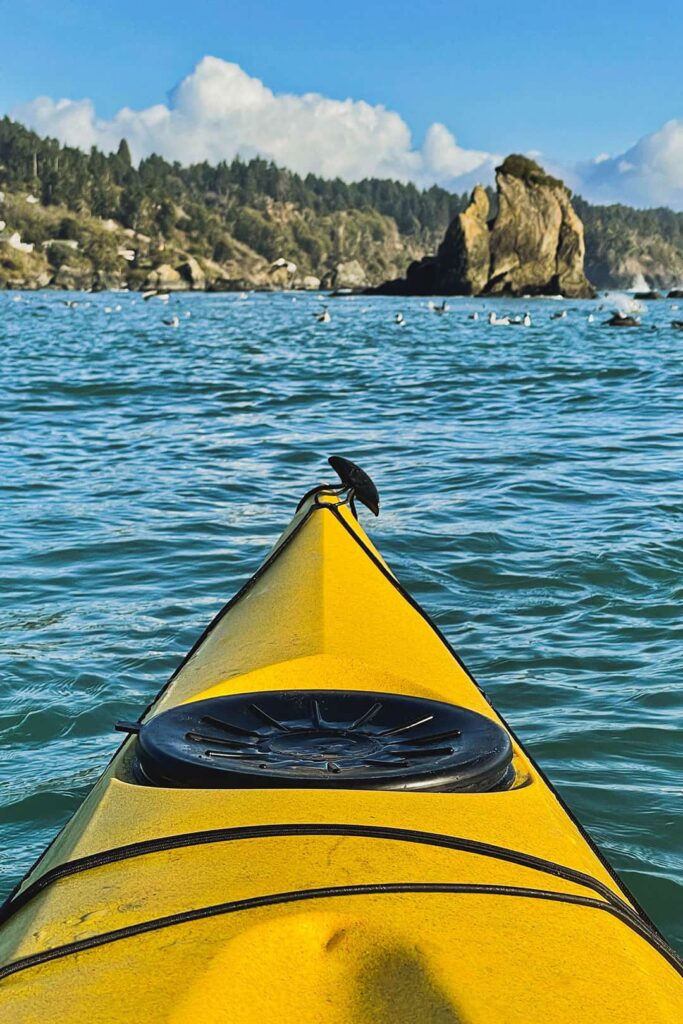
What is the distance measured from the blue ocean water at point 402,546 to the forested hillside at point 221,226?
81.9 metres

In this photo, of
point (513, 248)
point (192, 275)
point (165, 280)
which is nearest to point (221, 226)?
point (192, 275)

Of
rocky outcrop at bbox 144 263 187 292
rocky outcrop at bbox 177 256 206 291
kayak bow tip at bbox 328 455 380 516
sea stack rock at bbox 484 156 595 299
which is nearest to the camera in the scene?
kayak bow tip at bbox 328 455 380 516

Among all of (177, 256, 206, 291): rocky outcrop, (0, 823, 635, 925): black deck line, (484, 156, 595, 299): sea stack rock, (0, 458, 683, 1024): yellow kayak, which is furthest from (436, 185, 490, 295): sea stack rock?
(0, 823, 635, 925): black deck line

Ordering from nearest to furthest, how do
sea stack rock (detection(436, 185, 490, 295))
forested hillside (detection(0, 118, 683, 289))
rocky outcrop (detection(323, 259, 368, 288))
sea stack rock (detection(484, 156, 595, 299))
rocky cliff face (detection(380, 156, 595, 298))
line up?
sea stack rock (detection(436, 185, 490, 295)), rocky cliff face (detection(380, 156, 595, 298)), sea stack rock (detection(484, 156, 595, 299)), forested hillside (detection(0, 118, 683, 289)), rocky outcrop (detection(323, 259, 368, 288))

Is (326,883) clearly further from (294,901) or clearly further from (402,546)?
(402,546)

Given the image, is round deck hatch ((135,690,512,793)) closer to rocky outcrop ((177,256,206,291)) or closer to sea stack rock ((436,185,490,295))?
sea stack rock ((436,185,490,295))

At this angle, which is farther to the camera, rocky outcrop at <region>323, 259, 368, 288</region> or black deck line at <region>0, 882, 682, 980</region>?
rocky outcrop at <region>323, 259, 368, 288</region>

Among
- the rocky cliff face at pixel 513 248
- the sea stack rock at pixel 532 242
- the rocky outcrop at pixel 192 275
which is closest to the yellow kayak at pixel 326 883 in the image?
the rocky cliff face at pixel 513 248

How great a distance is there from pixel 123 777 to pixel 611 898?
1156 mm

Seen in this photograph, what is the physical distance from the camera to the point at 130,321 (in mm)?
36844

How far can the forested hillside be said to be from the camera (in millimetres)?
103438

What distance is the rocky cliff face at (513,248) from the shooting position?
70.7 m

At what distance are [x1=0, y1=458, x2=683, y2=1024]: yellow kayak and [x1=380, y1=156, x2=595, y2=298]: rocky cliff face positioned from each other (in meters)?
69.6

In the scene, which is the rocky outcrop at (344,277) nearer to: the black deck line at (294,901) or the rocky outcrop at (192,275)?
the rocky outcrop at (192,275)
